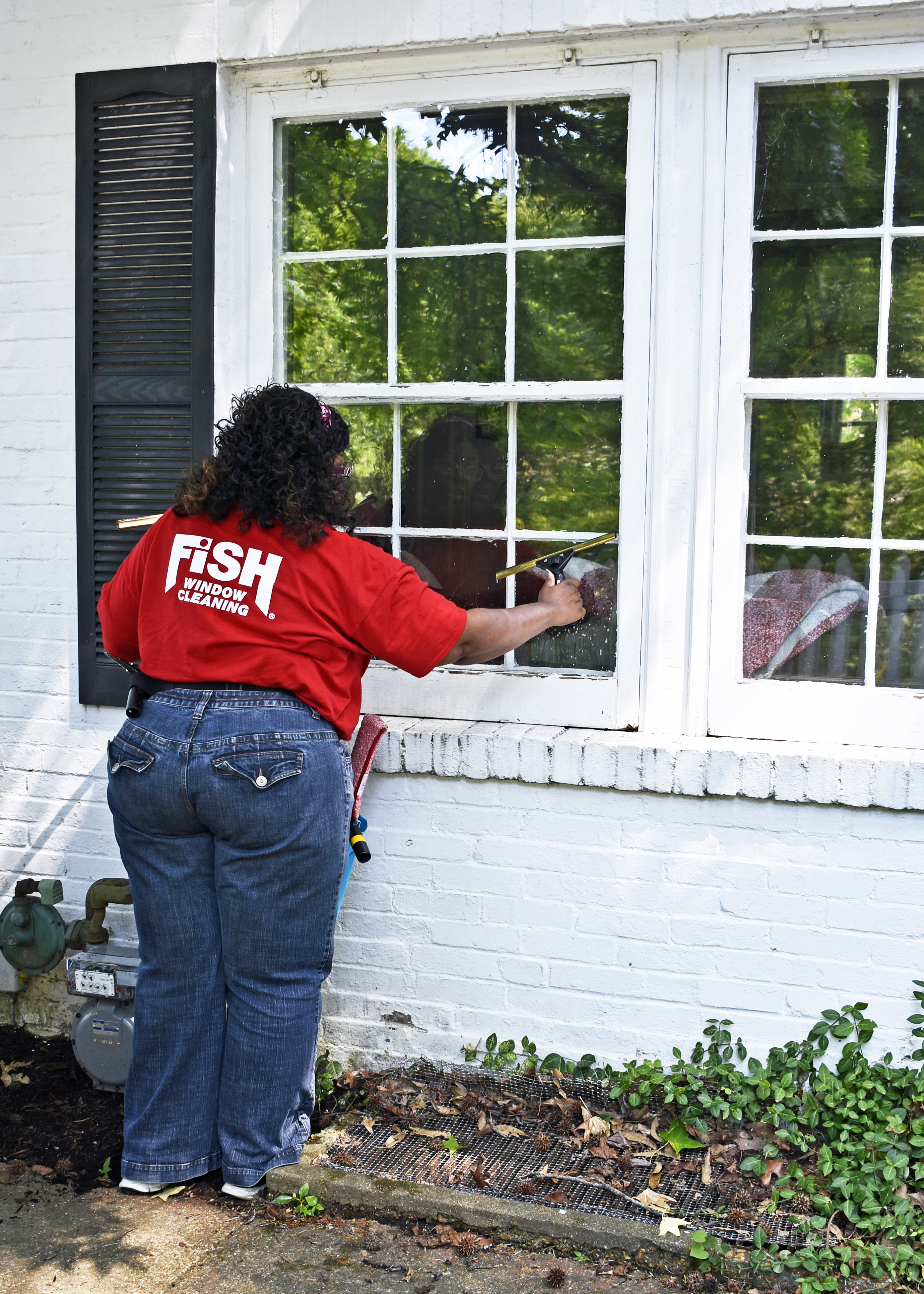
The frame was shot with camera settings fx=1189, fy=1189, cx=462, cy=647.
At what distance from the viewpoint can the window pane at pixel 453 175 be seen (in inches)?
145

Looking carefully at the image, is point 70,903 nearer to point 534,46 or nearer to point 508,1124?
point 508,1124

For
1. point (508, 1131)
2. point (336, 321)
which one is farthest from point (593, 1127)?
point (336, 321)

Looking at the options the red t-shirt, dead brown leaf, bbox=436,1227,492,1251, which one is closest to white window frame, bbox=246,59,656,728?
the red t-shirt

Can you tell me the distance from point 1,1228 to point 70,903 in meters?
1.17

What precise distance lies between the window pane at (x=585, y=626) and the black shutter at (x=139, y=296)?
3.92 feet

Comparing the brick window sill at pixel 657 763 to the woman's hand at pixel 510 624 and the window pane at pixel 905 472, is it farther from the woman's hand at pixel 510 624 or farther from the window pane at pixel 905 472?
the window pane at pixel 905 472

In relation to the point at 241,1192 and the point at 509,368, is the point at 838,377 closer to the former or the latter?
the point at 509,368

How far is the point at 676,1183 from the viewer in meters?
3.18

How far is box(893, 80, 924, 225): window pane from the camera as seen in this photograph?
3303mm

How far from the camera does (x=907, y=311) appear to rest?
11.1 ft

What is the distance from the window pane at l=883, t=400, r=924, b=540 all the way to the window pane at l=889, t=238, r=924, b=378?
10 cm

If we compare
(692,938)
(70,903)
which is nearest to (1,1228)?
(70,903)

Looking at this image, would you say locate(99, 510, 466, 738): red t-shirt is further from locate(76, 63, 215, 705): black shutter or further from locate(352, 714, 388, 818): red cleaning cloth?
locate(76, 63, 215, 705): black shutter

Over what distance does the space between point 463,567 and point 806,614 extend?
1.08 meters
